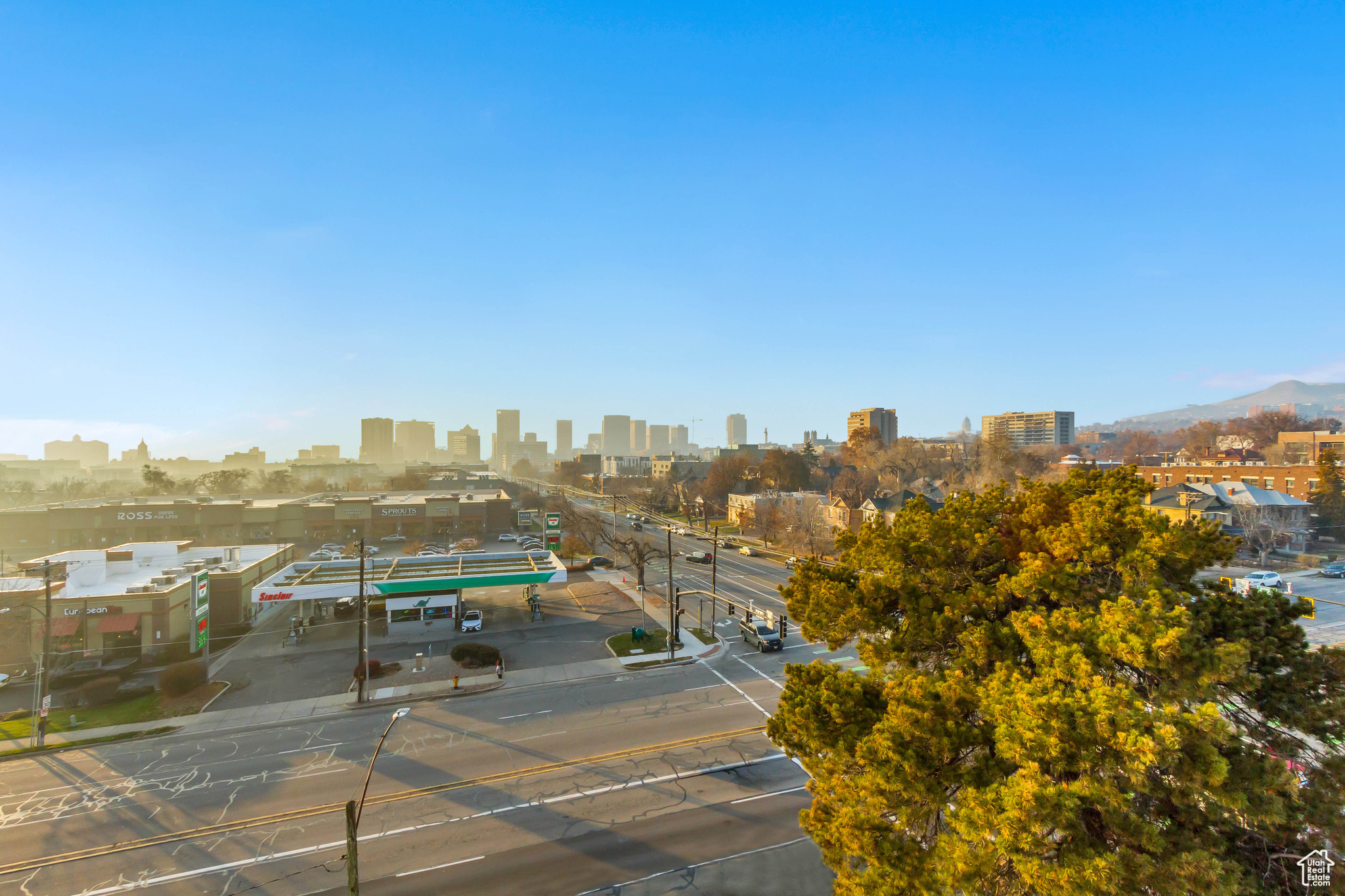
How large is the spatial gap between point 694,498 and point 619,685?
239ft

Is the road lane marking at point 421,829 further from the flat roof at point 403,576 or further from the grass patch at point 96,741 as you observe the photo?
the flat roof at point 403,576

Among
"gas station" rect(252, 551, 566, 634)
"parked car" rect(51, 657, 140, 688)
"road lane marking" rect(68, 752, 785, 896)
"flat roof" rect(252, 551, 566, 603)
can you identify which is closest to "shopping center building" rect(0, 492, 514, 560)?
"gas station" rect(252, 551, 566, 634)

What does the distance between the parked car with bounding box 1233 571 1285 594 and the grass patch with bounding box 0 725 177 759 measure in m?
63.3

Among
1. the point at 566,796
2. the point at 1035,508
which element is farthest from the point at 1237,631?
the point at 566,796

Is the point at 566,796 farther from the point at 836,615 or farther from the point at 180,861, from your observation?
the point at 836,615

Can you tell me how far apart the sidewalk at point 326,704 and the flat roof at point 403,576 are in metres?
8.60

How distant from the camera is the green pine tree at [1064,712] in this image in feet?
25.1

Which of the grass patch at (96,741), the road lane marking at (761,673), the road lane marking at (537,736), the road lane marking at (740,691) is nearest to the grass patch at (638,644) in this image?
the road lane marking at (740,691)

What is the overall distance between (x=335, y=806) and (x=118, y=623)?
880 inches

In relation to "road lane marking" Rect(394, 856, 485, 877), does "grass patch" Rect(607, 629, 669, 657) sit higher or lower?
lower

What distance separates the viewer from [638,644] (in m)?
33.0

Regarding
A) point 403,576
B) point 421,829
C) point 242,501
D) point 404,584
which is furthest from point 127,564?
point 242,501

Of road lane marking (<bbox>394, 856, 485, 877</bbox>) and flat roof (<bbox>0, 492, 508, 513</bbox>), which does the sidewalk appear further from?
flat roof (<bbox>0, 492, 508, 513</bbox>)

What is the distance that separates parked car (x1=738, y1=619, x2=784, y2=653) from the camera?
32438mm
